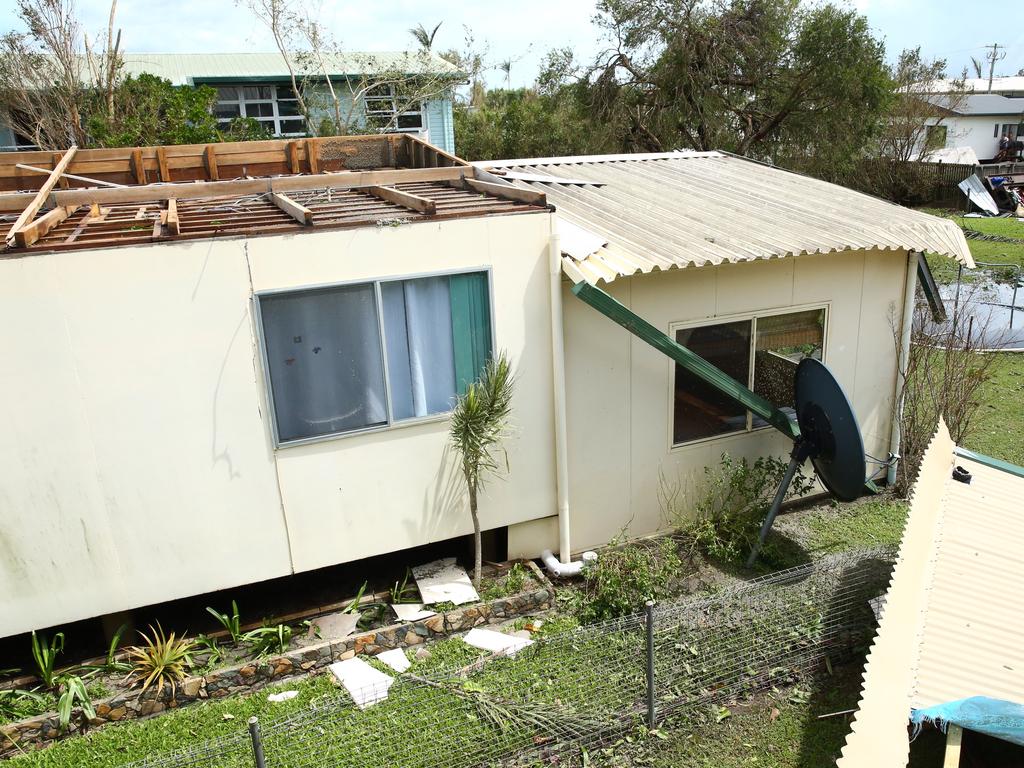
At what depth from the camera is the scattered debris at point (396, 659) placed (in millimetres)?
6413

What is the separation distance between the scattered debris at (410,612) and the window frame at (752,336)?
327cm

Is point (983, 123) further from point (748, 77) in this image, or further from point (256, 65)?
point (256, 65)

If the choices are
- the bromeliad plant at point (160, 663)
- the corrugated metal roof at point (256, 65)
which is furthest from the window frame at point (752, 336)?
the corrugated metal roof at point (256, 65)

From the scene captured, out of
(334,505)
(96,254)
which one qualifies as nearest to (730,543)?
(334,505)

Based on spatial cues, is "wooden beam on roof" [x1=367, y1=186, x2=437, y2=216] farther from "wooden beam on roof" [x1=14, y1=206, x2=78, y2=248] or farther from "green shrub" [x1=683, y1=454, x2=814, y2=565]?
"green shrub" [x1=683, y1=454, x2=814, y2=565]

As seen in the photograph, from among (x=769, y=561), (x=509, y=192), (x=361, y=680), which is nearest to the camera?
(x=361, y=680)

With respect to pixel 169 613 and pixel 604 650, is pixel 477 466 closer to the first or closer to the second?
pixel 604 650

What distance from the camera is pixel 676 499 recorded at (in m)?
8.63

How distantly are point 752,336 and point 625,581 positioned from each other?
3.43 meters

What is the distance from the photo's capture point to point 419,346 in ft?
23.0

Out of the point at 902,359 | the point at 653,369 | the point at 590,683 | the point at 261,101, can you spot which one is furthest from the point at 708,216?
the point at 261,101

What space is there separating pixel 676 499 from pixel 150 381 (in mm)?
5585

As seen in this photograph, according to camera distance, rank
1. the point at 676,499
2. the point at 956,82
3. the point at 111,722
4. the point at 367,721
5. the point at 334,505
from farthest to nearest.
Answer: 1. the point at 956,82
2. the point at 676,499
3. the point at 334,505
4. the point at 111,722
5. the point at 367,721

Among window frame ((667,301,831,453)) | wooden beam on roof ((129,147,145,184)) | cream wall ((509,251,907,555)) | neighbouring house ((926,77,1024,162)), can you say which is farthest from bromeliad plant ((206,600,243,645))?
neighbouring house ((926,77,1024,162))
